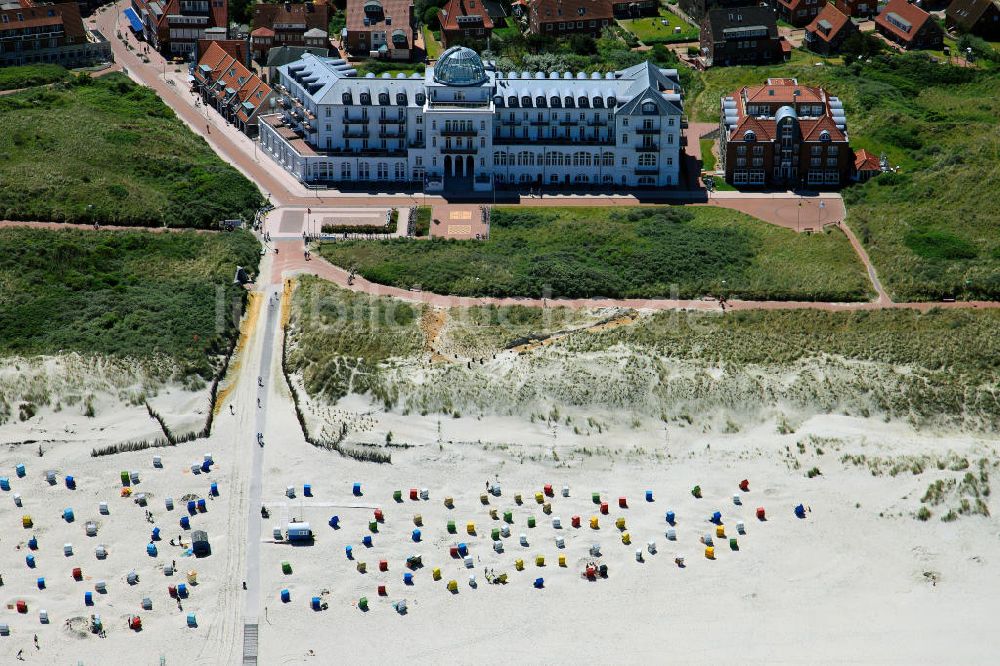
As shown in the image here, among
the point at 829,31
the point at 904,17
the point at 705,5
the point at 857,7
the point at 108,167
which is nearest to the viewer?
the point at 108,167

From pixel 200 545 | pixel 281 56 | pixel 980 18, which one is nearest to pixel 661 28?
pixel 980 18

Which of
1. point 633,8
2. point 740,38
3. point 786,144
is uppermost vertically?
point 786,144

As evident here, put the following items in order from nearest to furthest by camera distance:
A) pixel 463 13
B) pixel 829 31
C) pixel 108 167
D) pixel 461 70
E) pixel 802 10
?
pixel 108 167
pixel 461 70
pixel 829 31
pixel 463 13
pixel 802 10

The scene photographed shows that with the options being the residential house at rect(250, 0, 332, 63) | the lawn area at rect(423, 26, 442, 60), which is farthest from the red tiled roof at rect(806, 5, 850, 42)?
the residential house at rect(250, 0, 332, 63)

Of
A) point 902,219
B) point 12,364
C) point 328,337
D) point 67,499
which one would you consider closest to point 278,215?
point 328,337

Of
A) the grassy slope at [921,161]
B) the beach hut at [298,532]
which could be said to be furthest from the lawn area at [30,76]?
the beach hut at [298,532]

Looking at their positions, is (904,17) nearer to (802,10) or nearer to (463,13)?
(802,10)
